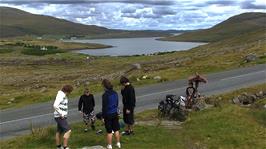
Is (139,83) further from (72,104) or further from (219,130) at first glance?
(219,130)

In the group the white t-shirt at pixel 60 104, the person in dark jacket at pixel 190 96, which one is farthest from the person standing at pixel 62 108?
the person in dark jacket at pixel 190 96

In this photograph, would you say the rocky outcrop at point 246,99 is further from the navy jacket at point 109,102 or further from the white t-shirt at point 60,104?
the white t-shirt at point 60,104

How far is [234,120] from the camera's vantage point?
2086cm

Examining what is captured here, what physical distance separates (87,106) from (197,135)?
4.67m

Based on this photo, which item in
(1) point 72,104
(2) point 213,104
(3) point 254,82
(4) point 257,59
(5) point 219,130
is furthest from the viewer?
(4) point 257,59

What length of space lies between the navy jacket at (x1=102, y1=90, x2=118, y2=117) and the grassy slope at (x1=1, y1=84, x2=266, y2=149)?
1.66 meters

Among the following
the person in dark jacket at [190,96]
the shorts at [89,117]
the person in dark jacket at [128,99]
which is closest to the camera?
the person in dark jacket at [128,99]

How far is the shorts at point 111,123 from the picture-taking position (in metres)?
16.0

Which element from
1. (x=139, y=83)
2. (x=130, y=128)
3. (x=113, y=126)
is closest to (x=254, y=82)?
(x=139, y=83)

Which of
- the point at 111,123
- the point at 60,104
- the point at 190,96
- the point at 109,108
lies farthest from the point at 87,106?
the point at 190,96

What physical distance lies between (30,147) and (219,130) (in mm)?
7861

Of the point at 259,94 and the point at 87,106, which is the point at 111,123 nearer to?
the point at 87,106

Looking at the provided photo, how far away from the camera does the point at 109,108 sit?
15812 mm

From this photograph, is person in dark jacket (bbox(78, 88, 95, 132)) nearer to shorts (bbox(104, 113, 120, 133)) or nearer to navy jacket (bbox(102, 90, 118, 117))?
shorts (bbox(104, 113, 120, 133))
